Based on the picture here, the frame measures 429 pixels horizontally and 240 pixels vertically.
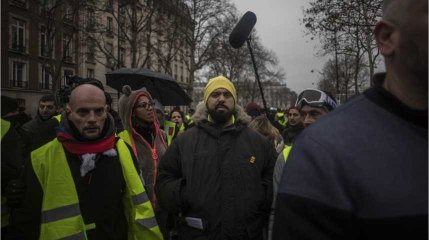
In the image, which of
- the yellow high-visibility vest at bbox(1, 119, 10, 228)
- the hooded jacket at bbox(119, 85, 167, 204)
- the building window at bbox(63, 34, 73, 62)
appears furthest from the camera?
the building window at bbox(63, 34, 73, 62)

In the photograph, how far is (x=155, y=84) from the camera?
20.4ft

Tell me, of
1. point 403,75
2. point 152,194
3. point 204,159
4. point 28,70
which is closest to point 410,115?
point 403,75

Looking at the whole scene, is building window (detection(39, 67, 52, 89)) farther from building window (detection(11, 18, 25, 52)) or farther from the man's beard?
the man's beard

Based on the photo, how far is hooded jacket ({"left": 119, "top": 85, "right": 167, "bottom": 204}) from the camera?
396cm

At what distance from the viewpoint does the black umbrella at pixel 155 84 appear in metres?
6.19

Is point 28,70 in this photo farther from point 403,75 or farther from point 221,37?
point 403,75

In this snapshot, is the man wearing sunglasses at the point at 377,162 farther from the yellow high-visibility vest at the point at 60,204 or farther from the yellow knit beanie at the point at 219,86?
the yellow knit beanie at the point at 219,86

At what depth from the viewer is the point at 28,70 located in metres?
33.5

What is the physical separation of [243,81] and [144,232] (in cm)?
6189

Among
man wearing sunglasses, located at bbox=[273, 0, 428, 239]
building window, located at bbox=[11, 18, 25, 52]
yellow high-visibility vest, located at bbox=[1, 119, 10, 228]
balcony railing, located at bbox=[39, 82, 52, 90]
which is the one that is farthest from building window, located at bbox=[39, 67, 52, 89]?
man wearing sunglasses, located at bbox=[273, 0, 428, 239]

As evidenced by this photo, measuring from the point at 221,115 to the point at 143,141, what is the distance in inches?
43.9

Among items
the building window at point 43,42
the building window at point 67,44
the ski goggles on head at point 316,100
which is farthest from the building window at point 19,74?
the ski goggles on head at point 316,100

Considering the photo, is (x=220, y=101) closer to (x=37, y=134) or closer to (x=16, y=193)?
(x=16, y=193)

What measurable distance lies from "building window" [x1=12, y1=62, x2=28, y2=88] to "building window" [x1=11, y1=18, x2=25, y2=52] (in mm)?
1397
